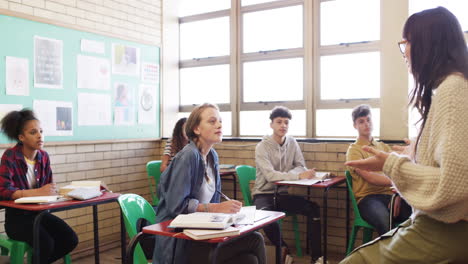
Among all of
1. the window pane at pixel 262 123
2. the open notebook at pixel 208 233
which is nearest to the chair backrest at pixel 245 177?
the window pane at pixel 262 123

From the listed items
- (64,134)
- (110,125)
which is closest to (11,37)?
(64,134)

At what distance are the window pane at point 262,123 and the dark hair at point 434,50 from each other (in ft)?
11.6

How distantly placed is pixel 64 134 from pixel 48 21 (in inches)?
45.9

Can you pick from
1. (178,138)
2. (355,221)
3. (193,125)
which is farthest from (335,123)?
(193,125)

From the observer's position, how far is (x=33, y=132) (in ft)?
10.6

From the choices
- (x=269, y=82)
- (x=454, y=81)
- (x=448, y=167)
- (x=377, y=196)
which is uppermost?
(x=269, y=82)

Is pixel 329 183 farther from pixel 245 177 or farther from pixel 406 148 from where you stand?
pixel 406 148

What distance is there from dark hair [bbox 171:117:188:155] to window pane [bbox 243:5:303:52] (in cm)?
163

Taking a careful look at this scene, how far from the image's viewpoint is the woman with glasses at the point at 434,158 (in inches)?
47.0

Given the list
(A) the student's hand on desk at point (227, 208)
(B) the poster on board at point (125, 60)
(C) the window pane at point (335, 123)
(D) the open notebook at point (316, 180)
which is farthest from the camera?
(B) the poster on board at point (125, 60)

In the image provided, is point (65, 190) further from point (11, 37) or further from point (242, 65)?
point (242, 65)

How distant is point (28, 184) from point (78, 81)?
158 centimetres

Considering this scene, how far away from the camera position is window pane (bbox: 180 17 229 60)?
5.56 m

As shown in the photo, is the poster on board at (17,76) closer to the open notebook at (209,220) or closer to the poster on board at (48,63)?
the poster on board at (48,63)
